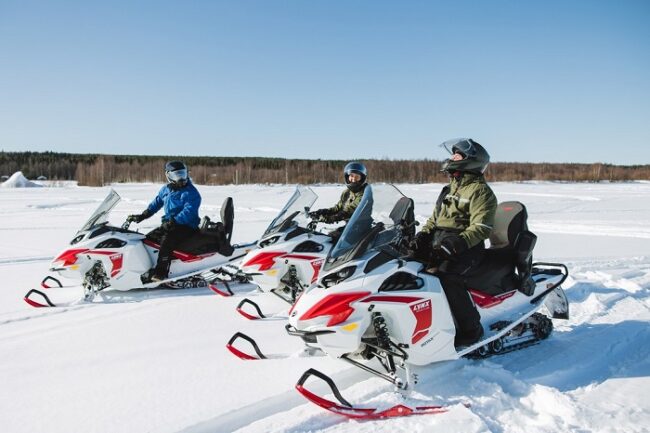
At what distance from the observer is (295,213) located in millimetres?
6605

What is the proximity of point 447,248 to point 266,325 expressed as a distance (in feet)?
7.00

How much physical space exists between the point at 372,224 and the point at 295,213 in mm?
2923

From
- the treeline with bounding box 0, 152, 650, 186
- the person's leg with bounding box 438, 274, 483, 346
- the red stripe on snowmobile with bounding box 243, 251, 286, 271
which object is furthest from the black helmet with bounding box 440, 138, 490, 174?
the treeline with bounding box 0, 152, 650, 186

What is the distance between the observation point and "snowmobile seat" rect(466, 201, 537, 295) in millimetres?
4195

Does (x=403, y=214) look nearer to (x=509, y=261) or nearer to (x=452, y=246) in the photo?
(x=452, y=246)

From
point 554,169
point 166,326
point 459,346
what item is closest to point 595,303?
point 459,346

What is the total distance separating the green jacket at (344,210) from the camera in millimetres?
7148

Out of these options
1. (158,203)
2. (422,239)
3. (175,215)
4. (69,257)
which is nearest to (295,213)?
(175,215)

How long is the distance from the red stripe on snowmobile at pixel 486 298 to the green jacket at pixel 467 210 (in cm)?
44

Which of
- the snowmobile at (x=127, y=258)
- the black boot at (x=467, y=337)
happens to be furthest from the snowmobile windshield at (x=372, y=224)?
the snowmobile at (x=127, y=258)

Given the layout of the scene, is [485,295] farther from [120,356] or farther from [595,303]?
[120,356]

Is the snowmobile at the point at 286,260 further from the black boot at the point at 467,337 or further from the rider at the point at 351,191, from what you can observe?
the black boot at the point at 467,337

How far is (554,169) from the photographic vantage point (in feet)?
129

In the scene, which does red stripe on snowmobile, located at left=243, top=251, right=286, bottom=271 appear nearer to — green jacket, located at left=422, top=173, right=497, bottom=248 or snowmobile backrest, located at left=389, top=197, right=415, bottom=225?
green jacket, located at left=422, top=173, right=497, bottom=248
